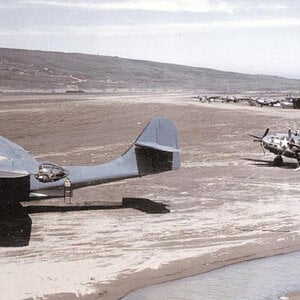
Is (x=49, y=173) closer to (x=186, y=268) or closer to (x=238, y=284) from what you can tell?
(x=186, y=268)

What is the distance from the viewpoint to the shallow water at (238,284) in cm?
1128

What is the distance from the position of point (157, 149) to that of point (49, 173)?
3.53m

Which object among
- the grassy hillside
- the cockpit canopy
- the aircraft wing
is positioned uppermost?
the grassy hillside

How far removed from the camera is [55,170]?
655 inches

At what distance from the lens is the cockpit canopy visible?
16.4 meters

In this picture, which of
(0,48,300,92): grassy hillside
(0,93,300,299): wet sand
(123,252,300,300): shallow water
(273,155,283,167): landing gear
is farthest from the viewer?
(0,48,300,92): grassy hillside

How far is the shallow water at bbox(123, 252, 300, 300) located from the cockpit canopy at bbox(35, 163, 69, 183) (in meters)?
6.08

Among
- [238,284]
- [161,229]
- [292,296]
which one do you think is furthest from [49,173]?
[292,296]

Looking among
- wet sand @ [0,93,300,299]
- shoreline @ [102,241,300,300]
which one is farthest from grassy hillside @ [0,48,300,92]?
shoreline @ [102,241,300,300]

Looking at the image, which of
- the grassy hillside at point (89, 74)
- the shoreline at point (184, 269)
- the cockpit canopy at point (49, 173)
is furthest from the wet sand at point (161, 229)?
the grassy hillside at point (89, 74)

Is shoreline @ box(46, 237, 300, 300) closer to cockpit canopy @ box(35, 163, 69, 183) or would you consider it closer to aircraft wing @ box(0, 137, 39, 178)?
aircraft wing @ box(0, 137, 39, 178)

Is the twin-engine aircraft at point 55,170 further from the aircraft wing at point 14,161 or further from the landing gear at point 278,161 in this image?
the landing gear at point 278,161

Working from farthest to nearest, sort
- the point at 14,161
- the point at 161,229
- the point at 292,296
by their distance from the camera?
the point at 161,229 < the point at 14,161 < the point at 292,296

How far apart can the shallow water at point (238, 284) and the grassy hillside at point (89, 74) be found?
93336 millimetres
